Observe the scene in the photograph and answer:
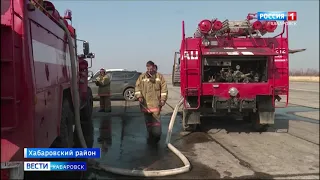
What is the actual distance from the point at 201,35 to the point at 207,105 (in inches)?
70.2

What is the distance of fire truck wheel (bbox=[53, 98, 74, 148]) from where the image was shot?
188 inches

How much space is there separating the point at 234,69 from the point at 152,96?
2.46 m

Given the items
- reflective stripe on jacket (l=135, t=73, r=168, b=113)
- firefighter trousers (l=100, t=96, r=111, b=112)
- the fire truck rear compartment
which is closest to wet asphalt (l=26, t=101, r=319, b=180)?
firefighter trousers (l=100, t=96, r=111, b=112)

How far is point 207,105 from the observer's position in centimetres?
872

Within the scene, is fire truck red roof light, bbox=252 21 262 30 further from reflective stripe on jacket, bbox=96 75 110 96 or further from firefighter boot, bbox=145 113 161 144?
reflective stripe on jacket, bbox=96 75 110 96

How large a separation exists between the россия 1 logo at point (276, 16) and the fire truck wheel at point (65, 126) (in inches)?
199

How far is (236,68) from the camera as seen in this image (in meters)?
8.43

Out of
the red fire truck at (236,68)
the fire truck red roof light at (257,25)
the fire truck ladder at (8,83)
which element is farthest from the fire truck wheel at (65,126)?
the fire truck red roof light at (257,25)

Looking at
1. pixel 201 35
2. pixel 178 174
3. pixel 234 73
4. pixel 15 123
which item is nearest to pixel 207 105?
pixel 234 73

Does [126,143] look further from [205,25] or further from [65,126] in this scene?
[205,25]

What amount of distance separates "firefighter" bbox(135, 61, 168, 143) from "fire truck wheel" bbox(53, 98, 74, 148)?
2101 millimetres
